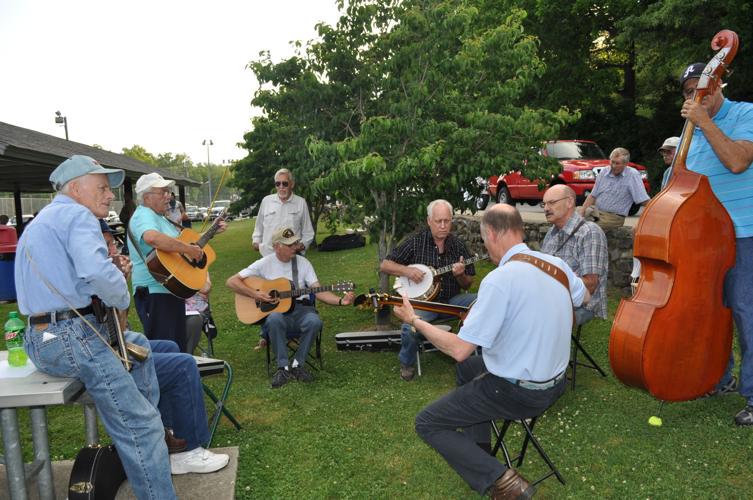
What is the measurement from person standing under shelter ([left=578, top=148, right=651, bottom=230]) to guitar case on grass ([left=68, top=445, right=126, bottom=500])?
19.1 ft

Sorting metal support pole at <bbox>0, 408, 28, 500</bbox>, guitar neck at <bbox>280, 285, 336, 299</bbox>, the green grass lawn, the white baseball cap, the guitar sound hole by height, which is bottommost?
the green grass lawn

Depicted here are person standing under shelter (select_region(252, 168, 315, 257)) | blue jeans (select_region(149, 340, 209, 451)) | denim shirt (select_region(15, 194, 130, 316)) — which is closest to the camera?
denim shirt (select_region(15, 194, 130, 316))

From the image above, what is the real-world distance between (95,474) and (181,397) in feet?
2.29

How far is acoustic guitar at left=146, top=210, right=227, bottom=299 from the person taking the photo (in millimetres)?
4664

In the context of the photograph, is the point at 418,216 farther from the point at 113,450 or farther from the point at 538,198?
the point at 538,198

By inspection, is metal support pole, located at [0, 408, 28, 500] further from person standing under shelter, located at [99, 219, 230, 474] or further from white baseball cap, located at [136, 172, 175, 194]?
white baseball cap, located at [136, 172, 175, 194]

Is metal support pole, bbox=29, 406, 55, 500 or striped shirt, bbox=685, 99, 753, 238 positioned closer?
metal support pole, bbox=29, 406, 55, 500

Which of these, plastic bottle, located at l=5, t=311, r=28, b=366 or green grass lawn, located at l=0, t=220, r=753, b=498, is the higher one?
plastic bottle, located at l=5, t=311, r=28, b=366

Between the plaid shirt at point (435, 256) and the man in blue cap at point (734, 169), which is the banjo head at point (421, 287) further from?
the man in blue cap at point (734, 169)

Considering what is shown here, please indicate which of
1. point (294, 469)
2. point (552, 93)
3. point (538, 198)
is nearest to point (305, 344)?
point (294, 469)

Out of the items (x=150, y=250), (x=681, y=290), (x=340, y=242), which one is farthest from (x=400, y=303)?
(x=340, y=242)

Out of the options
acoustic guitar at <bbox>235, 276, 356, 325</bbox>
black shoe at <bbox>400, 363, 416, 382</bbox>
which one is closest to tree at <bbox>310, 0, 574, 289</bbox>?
acoustic guitar at <bbox>235, 276, 356, 325</bbox>

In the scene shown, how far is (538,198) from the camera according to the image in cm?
1340

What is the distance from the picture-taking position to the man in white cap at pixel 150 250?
464 cm
